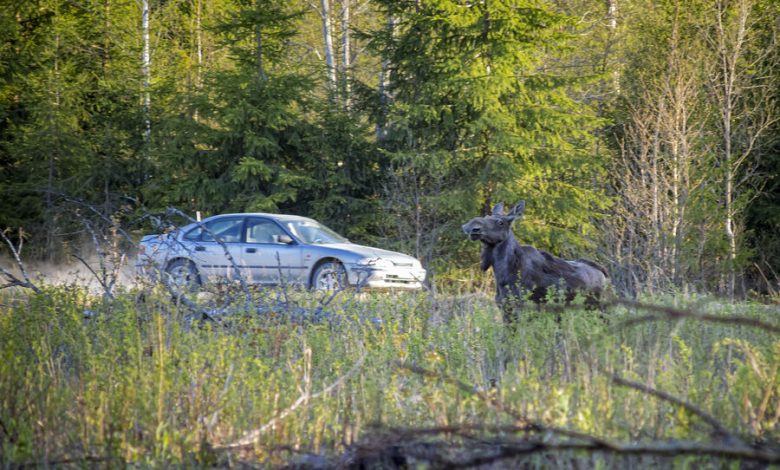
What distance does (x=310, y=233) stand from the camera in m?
16.7

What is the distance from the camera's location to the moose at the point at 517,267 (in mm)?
7836

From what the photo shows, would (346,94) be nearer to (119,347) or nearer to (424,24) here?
(424,24)

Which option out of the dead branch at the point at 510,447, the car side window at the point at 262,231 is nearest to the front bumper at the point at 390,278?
the car side window at the point at 262,231

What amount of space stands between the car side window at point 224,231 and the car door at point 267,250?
151mm

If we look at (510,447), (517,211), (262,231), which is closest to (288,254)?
(262,231)

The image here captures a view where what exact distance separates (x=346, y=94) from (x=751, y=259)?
10.4 meters

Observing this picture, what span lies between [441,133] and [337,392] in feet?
56.0

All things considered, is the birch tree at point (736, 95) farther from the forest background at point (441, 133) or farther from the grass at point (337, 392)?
the grass at point (337, 392)

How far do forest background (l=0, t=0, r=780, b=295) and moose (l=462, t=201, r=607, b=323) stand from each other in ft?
27.3

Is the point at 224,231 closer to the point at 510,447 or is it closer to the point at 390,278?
the point at 390,278

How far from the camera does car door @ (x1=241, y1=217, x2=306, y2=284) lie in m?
16.1

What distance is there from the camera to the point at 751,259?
21891 millimetres

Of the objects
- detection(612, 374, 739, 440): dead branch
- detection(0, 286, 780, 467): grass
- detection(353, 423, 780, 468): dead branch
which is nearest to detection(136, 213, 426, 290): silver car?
detection(0, 286, 780, 467): grass

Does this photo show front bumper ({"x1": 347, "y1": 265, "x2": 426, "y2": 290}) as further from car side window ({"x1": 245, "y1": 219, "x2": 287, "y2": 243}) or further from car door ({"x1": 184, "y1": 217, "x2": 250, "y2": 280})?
car door ({"x1": 184, "y1": 217, "x2": 250, "y2": 280})
